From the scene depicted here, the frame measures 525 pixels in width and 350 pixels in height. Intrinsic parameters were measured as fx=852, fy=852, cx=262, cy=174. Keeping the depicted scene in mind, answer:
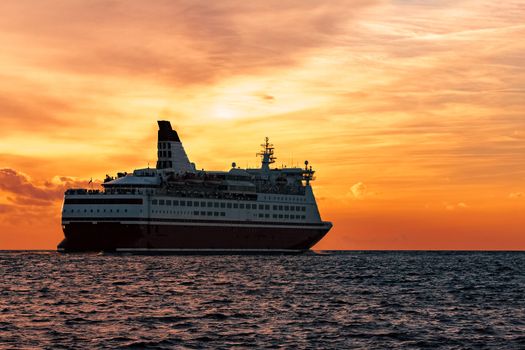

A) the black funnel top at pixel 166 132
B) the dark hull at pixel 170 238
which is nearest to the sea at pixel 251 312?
the dark hull at pixel 170 238

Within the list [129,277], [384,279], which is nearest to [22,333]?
[129,277]

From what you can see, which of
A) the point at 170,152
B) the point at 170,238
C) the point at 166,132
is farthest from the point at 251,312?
the point at 166,132

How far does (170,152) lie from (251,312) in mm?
93283

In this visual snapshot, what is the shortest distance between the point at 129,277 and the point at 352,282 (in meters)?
18.9

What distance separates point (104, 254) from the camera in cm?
11825

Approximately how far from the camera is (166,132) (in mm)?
139125

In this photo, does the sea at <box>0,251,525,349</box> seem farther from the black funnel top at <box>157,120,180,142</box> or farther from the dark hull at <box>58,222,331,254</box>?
the black funnel top at <box>157,120,180,142</box>

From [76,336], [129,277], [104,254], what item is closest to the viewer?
[76,336]

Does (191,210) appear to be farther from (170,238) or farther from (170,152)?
(170,152)

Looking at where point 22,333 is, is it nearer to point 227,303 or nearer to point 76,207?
point 227,303

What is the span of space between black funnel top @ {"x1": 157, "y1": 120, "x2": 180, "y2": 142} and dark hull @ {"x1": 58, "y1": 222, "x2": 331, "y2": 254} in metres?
18.9

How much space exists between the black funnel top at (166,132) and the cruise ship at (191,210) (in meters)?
0.16

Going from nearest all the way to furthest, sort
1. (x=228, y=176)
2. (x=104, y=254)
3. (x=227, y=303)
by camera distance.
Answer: (x=227, y=303), (x=104, y=254), (x=228, y=176)

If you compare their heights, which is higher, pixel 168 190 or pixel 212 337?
pixel 168 190
